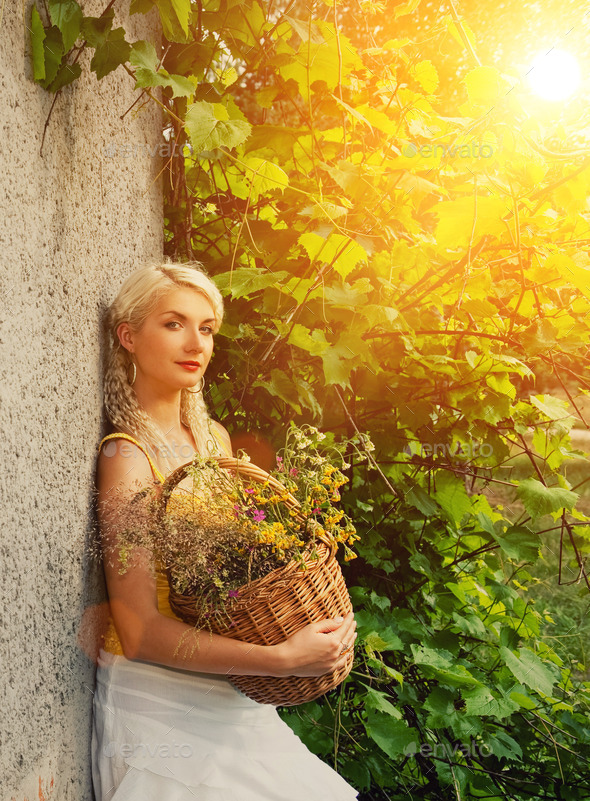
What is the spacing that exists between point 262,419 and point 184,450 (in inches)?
21.4

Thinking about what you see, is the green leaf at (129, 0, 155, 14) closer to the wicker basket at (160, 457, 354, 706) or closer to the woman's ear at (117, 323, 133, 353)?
the woman's ear at (117, 323, 133, 353)

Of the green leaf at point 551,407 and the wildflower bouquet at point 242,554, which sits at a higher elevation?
the green leaf at point 551,407

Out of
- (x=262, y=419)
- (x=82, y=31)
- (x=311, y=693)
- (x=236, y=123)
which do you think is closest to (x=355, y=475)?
(x=262, y=419)

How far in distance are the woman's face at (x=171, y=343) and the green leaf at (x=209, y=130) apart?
353 millimetres

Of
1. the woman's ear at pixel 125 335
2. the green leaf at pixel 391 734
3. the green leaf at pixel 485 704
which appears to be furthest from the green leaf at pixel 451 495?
the woman's ear at pixel 125 335

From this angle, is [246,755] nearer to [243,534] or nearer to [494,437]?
[243,534]

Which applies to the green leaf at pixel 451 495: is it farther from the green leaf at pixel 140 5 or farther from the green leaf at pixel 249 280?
the green leaf at pixel 140 5

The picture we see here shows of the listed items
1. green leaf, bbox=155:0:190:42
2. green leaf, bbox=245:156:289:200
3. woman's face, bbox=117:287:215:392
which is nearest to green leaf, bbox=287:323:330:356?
woman's face, bbox=117:287:215:392

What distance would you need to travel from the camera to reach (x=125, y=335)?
1.54m

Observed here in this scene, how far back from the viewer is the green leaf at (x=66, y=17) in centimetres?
106

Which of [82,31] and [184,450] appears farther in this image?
[184,450]

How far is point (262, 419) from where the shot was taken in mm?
2191

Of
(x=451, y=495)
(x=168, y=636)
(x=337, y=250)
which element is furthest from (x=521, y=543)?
(x=168, y=636)

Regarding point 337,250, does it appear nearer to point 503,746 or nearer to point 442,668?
point 442,668
